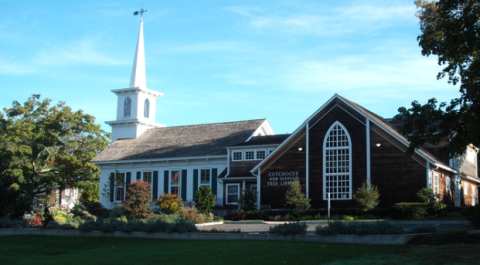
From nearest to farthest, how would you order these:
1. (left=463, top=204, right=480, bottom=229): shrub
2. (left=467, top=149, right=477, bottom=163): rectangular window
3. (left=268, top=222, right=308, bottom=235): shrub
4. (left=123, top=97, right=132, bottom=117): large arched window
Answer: (left=463, top=204, right=480, bottom=229): shrub < (left=268, top=222, right=308, bottom=235): shrub < (left=467, top=149, right=477, bottom=163): rectangular window < (left=123, top=97, right=132, bottom=117): large arched window

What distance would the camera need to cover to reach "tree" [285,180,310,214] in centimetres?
3641

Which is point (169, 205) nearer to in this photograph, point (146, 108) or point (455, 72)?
point (455, 72)

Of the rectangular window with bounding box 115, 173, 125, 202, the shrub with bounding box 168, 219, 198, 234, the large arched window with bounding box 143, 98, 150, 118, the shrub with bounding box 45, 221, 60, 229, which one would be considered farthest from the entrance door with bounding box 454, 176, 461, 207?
the large arched window with bounding box 143, 98, 150, 118

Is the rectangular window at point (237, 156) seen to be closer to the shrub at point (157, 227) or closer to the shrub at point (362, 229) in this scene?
the shrub at point (157, 227)

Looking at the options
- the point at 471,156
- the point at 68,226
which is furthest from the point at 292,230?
the point at 471,156

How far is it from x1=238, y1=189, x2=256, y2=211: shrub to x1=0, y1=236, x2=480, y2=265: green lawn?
59.4ft

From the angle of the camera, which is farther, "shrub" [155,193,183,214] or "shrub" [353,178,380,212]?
"shrub" [155,193,183,214]

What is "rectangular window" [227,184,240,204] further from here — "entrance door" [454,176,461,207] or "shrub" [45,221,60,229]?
"shrub" [45,221,60,229]

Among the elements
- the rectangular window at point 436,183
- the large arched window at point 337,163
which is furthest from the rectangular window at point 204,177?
the rectangular window at point 436,183

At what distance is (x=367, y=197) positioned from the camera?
34.6m

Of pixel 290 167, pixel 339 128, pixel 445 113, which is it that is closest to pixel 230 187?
pixel 290 167

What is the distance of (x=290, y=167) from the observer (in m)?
39.0

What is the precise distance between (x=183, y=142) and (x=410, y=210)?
23926mm

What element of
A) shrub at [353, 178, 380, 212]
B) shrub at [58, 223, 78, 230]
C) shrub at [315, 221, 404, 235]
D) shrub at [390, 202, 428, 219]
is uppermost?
shrub at [353, 178, 380, 212]
